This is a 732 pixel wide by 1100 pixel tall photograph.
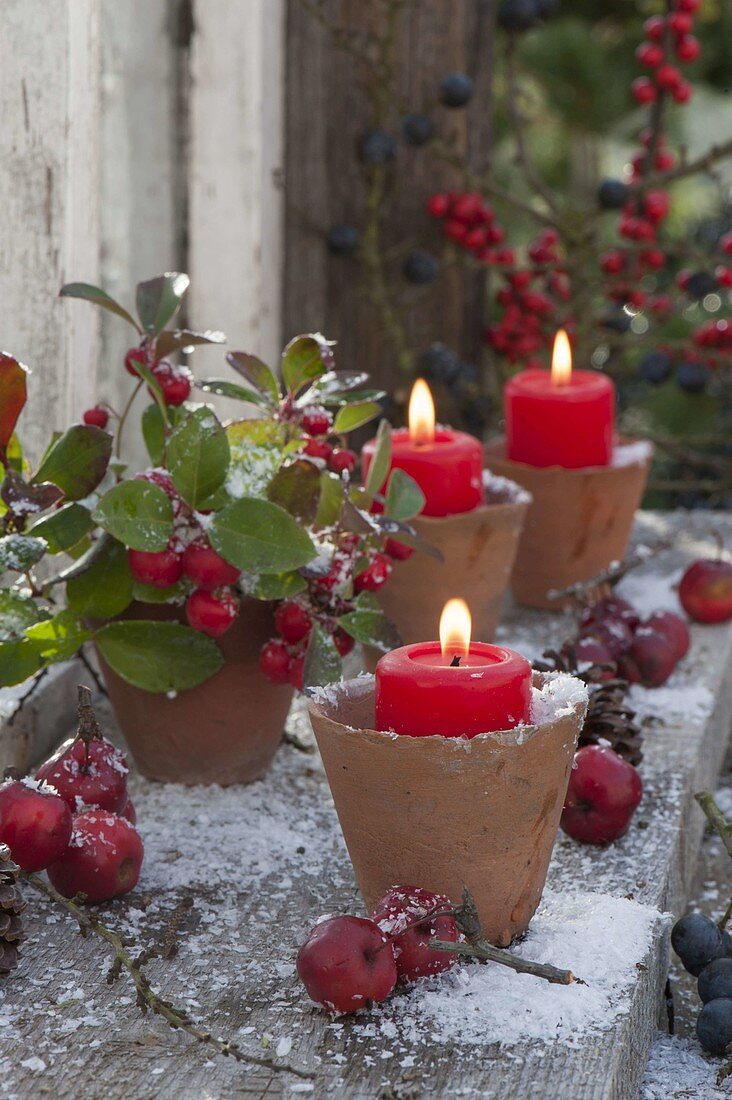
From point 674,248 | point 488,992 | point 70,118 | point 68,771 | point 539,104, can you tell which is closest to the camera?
point 488,992

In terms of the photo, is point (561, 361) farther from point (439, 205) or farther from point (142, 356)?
point (142, 356)

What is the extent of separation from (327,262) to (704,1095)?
54.1 inches

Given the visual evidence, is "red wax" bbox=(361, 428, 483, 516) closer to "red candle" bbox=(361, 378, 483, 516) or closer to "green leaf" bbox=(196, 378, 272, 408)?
"red candle" bbox=(361, 378, 483, 516)

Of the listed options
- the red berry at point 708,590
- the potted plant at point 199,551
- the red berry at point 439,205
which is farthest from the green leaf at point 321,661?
the red berry at point 439,205

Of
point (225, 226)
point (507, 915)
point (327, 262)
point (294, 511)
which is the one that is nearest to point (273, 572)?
point (294, 511)

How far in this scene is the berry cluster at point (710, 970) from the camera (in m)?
0.97

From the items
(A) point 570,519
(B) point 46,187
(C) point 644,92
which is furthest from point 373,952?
(C) point 644,92

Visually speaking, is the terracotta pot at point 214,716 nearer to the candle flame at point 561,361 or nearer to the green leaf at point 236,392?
the green leaf at point 236,392

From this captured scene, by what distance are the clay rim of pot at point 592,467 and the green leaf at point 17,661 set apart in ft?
2.08

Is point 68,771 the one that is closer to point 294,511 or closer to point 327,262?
point 294,511

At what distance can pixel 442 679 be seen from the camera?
919 millimetres

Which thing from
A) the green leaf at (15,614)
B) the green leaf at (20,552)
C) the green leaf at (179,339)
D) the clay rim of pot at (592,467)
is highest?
the green leaf at (179,339)

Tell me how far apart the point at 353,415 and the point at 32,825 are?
46 centimetres

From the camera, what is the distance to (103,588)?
1146 mm
